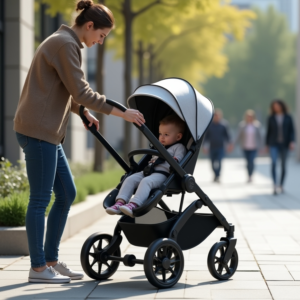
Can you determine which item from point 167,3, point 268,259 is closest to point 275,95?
point 167,3

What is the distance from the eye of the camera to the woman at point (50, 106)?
4871 mm

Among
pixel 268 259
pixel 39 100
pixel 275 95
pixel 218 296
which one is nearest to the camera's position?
pixel 218 296

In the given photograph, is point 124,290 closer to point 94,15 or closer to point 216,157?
point 94,15

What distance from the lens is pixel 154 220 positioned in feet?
17.9

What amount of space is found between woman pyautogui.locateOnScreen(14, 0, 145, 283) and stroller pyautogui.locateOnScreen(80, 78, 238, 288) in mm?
199

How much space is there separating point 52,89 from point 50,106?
0.12 metres

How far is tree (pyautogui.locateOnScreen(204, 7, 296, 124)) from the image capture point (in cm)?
6406

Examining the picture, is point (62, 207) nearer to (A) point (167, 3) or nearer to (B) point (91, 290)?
(B) point (91, 290)

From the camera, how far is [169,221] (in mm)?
5055

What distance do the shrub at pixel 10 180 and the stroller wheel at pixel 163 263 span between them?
3.34 meters

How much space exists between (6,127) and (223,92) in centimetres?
5579

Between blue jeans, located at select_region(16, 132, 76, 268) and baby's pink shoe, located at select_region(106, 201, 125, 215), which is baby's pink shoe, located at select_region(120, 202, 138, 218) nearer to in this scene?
baby's pink shoe, located at select_region(106, 201, 125, 215)

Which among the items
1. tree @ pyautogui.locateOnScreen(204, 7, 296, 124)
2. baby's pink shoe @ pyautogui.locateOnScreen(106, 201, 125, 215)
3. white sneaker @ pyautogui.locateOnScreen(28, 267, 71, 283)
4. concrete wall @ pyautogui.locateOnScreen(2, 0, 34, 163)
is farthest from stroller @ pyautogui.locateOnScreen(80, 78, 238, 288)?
tree @ pyautogui.locateOnScreen(204, 7, 296, 124)

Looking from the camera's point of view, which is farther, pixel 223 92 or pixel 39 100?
pixel 223 92
